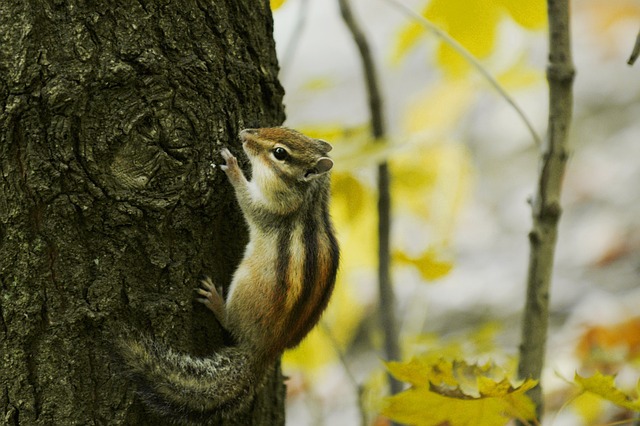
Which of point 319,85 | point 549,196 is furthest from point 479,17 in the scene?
point 319,85

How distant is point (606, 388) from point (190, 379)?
790 mm

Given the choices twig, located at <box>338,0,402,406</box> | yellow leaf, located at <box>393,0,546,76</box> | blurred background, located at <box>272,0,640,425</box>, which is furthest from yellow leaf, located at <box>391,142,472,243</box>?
yellow leaf, located at <box>393,0,546,76</box>

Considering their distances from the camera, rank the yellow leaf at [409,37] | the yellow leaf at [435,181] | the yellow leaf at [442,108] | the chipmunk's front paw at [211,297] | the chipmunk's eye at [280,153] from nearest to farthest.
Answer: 1. the chipmunk's front paw at [211,297]
2. the chipmunk's eye at [280,153]
3. the yellow leaf at [409,37]
4. the yellow leaf at [435,181]
5. the yellow leaf at [442,108]

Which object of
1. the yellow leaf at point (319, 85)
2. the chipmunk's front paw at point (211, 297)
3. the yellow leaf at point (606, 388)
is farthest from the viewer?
the yellow leaf at point (319, 85)

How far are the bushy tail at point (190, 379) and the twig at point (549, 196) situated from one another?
2.07ft

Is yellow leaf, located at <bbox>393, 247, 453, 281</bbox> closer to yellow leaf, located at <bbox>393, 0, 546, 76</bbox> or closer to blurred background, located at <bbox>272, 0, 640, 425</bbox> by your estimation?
blurred background, located at <bbox>272, 0, 640, 425</bbox>

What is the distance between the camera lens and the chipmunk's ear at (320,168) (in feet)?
6.94

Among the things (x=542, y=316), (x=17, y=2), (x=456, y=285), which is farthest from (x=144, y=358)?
(x=456, y=285)

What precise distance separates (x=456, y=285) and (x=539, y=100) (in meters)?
1.72

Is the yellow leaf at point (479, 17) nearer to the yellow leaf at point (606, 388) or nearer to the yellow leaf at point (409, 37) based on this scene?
the yellow leaf at point (409, 37)

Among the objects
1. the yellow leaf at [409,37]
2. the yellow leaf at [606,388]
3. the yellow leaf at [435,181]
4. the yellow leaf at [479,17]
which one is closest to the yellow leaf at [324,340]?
the yellow leaf at [435,181]

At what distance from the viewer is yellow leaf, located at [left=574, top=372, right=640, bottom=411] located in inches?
54.7

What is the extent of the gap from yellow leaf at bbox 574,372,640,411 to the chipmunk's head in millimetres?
909

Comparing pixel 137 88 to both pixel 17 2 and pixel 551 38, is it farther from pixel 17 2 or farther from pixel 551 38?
pixel 551 38
